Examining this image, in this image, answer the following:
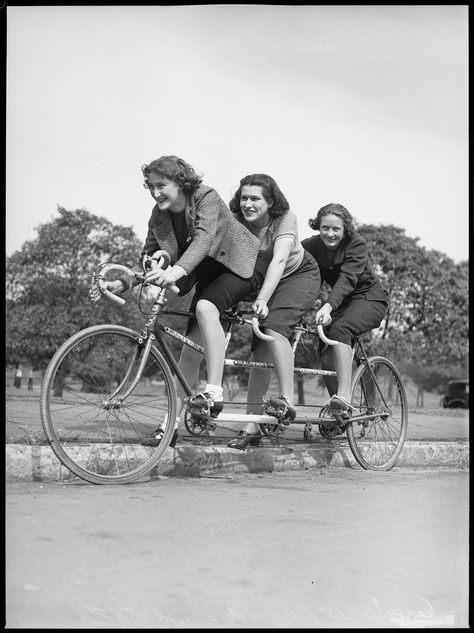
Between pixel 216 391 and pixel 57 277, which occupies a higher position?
pixel 57 277

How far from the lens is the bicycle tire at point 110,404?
4.10 m

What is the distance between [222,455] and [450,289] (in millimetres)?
29542

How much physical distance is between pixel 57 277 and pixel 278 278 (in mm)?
25945

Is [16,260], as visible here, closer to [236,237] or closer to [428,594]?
[236,237]

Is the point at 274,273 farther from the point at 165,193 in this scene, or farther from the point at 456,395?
the point at 456,395

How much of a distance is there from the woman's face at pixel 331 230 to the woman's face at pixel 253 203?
665 mm

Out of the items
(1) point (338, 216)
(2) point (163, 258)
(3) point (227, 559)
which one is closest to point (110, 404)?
(2) point (163, 258)

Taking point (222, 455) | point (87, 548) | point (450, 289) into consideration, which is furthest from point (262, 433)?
point (450, 289)

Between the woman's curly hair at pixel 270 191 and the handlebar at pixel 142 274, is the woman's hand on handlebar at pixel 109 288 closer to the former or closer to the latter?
the handlebar at pixel 142 274

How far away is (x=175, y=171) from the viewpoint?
4.38m

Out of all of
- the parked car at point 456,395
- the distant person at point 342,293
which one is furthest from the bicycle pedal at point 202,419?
the parked car at point 456,395

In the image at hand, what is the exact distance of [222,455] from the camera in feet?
15.7

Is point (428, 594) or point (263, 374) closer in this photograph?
point (428, 594)

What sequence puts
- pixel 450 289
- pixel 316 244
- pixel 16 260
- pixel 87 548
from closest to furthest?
1. pixel 87 548
2. pixel 316 244
3. pixel 16 260
4. pixel 450 289
